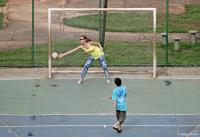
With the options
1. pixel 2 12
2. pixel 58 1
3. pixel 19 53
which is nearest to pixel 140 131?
pixel 19 53

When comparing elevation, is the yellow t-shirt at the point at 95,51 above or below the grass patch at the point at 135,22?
below

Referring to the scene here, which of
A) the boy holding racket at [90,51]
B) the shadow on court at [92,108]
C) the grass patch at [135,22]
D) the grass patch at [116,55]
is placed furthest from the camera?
the grass patch at [135,22]

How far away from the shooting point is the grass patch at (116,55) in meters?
24.3

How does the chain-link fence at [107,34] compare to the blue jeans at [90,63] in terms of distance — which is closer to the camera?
the blue jeans at [90,63]

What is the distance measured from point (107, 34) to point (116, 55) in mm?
2624

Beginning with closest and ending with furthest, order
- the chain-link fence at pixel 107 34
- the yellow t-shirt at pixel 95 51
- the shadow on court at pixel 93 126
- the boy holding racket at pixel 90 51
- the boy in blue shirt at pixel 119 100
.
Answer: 1. the boy in blue shirt at pixel 119 100
2. the shadow on court at pixel 93 126
3. the boy holding racket at pixel 90 51
4. the yellow t-shirt at pixel 95 51
5. the chain-link fence at pixel 107 34

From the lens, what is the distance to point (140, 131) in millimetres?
17672

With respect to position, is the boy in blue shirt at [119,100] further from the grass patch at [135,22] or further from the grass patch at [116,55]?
the grass patch at [135,22]

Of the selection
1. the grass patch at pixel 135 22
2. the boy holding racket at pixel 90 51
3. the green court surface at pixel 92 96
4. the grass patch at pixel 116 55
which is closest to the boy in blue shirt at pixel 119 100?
the green court surface at pixel 92 96

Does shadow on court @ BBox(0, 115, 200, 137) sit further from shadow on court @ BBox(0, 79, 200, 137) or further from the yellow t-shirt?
the yellow t-shirt

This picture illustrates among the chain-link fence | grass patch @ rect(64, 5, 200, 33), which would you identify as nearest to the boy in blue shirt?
the chain-link fence

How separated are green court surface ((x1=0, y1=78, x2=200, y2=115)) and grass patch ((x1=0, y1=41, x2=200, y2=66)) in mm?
2024

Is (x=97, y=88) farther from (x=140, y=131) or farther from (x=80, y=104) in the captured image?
(x=140, y=131)

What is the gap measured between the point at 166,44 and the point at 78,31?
4.72 metres
